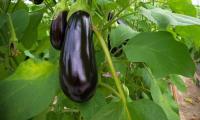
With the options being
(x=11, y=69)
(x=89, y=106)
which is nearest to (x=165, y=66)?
(x=89, y=106)

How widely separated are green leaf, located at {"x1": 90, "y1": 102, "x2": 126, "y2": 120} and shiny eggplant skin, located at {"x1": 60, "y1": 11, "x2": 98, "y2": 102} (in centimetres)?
6

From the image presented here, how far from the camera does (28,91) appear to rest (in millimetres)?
622

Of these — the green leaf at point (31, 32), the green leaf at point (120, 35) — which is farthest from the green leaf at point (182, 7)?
the green leaf at point (31, 32)

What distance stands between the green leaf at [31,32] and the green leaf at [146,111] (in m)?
0.38

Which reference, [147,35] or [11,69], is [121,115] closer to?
[147,35]

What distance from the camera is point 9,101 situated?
0.62 m

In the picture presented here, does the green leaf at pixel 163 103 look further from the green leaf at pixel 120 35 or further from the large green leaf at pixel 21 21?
the large green leaf at pixel 21 21

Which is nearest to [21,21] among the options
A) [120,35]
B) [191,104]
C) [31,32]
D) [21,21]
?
[21,21]

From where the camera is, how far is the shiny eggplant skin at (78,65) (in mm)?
520

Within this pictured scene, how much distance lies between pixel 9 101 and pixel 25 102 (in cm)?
3

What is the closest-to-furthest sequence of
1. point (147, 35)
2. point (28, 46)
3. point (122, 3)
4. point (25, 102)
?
1. point (25, 102)
2. point (147, 35)
3. point (122, 3)
4. point (28, 46)

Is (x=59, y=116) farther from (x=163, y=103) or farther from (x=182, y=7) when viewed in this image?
(x=182, y=7)

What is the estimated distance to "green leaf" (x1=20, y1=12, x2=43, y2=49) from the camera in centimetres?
93

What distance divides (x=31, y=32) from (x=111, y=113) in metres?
0.39
